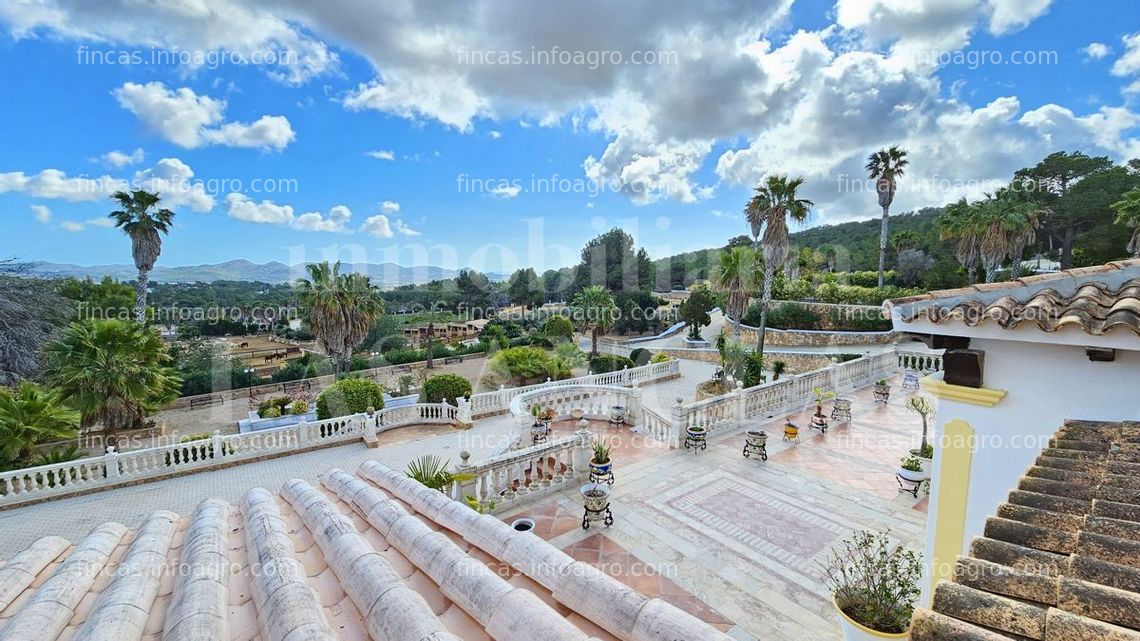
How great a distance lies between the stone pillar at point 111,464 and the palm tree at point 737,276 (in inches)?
899

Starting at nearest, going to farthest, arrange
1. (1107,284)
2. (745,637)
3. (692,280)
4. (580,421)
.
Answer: (1107,284) < (745,637) < (580,421) < (692,280)

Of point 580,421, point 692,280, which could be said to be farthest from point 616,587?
point 692,280

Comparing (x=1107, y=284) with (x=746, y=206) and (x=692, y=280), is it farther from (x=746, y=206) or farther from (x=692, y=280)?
(x=692, y=280)

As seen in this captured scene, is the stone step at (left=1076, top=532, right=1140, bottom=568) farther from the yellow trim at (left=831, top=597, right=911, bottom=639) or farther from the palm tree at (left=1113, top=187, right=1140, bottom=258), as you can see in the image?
the palm tree at (left=1113, top=187, right=1140, bottom=258)

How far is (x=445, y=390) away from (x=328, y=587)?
14491 millimetres

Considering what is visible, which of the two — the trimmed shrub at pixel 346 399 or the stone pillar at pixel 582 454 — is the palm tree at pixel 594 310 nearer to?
the trimmed shrub at pixel 346 399

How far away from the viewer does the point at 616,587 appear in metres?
2.09

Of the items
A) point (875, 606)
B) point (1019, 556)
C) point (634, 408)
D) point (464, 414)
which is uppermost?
point (1019, 556)

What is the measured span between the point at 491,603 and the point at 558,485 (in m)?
6.22

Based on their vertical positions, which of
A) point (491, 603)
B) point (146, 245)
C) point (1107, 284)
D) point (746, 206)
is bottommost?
point (491, 603)

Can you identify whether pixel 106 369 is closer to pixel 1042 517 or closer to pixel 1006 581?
pixel 1006 581

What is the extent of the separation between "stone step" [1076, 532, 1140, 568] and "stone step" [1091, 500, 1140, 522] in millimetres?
212

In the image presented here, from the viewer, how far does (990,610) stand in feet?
5.20

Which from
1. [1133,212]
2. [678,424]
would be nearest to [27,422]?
[678,424]
